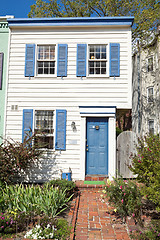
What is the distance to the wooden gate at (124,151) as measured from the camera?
764 centimetres

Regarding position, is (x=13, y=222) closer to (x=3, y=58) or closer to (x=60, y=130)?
(x=60, y=130)

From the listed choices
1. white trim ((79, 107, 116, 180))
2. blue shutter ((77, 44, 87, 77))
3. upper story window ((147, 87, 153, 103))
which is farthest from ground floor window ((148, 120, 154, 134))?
blue shutter ((77, 44, 87, 77))

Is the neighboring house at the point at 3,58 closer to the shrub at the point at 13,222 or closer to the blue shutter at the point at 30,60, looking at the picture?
the blue shutter at the point at 30,60

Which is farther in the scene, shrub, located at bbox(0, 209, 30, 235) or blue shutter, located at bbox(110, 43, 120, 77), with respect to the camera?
blue shutter, located at bbox(110, 43, 120, 77)

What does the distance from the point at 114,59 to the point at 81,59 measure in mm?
1353

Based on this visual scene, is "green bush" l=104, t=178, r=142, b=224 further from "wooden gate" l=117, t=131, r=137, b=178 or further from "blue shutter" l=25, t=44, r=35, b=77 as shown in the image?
"blue shutter" l=25, t=44, r=35, b=77

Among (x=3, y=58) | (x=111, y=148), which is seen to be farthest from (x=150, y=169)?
(x=3, y=58)

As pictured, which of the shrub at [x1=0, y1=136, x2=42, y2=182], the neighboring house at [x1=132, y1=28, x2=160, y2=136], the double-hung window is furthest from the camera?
the neighboring house at [x1=132, y1=28, x2=160, y2=136]

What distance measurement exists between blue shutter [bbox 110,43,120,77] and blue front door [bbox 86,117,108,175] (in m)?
1.94

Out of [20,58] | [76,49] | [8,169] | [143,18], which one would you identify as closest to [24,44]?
[20,58]

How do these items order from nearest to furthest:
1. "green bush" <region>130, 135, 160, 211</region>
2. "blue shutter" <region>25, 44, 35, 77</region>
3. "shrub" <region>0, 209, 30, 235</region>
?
"shrub" <region>0, 209, 30, 235</region> < "green bush" <region>130, 135, 160, 211</region> < "blue shutter" <region>25, 44, 35, 77</region>

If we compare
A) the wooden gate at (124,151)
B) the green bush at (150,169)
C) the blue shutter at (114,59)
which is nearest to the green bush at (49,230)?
the green bush at (150,169)

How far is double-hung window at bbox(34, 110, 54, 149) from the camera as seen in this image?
7.75 metres

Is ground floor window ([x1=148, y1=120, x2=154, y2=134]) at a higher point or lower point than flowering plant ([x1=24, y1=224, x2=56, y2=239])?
higher
